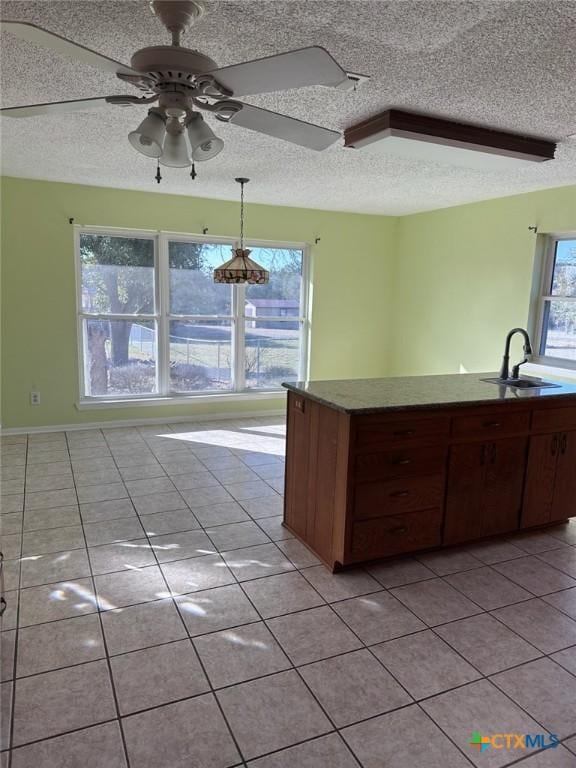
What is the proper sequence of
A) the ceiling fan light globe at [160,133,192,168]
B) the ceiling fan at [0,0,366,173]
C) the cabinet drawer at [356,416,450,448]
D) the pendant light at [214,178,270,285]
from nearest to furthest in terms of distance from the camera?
the ceiling fan at [0,0,366,173], the ceiling fan light globe at [160,133,192,168], the cabinet drawer at [356,416,450,448], the pendant light at [214,178,270,285]

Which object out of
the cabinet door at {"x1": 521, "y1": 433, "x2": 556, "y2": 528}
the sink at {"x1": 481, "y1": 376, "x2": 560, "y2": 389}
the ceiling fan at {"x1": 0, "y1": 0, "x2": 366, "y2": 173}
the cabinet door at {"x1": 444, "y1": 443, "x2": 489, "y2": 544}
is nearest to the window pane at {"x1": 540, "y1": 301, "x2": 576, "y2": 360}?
the sink at {"x1": 481, "y1": 376, "x2": 560, "y2": 389}

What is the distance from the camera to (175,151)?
70.7 inches

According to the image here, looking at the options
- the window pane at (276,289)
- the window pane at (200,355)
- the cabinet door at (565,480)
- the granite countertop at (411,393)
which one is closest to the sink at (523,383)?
the granite countertop at (411,393)

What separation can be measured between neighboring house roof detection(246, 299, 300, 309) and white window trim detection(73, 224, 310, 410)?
88mm

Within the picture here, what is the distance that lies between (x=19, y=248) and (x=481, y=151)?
3882 mm

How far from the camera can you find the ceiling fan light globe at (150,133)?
1.67 meters

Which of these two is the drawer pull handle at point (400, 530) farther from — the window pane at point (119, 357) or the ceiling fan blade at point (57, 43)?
the window pane at point (119, 357)

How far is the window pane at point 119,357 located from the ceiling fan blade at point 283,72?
396 centimetres

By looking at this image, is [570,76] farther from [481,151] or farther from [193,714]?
[193,714]

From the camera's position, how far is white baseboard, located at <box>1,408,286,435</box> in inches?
193

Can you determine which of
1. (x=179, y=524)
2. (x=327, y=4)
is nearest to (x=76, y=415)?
(x=179, y=524)

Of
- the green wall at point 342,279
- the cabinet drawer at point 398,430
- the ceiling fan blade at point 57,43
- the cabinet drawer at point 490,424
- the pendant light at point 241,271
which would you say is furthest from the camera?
the green wall at point 342,279

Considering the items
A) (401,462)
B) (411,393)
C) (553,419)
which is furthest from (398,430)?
(553,419)

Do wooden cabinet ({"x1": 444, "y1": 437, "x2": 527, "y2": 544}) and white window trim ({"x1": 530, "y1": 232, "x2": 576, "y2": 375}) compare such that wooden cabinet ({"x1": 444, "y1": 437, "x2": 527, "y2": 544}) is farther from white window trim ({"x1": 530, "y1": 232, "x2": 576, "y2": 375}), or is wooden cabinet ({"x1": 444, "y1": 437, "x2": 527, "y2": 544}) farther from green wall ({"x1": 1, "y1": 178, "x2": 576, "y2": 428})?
green wall ({"x1": 1, "y1": 178, "x2": 576, "y2": 428})
